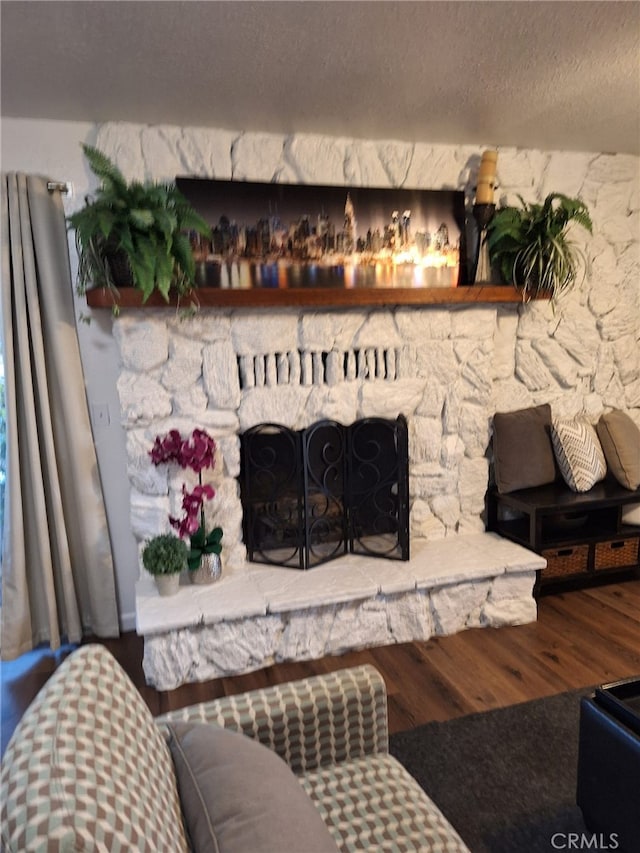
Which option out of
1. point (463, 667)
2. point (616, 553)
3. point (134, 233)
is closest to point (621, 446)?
point (616, 553)

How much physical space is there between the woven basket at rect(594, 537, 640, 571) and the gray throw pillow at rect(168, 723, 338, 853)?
268 centimetres

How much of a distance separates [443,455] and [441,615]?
86cm

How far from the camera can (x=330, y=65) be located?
6.97 feet

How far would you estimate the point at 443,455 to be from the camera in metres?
3.27

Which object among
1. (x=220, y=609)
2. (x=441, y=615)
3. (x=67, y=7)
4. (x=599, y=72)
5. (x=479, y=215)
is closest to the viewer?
(x=67, y=7)

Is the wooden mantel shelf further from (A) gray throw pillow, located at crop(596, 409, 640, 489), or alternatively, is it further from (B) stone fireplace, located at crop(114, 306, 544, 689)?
(A) gray throw pillow, located at crop(596, 409, 640, 489)

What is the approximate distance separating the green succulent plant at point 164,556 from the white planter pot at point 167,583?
0.07 ft

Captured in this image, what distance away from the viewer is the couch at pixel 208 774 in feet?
2.69

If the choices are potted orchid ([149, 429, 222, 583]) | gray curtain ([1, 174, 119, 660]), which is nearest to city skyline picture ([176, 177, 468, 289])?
gray curtain ([1, 174, 119, 660])

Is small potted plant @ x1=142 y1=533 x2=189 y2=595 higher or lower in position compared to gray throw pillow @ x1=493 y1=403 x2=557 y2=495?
lower

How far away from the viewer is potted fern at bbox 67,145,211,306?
7.66ft

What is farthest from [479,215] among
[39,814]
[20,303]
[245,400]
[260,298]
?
[39,814]

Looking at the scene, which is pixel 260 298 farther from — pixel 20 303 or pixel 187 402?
pixel 20 303

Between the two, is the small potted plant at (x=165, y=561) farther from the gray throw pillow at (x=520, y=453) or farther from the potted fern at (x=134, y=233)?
the gray throw pillow at (x=520, y=453)
